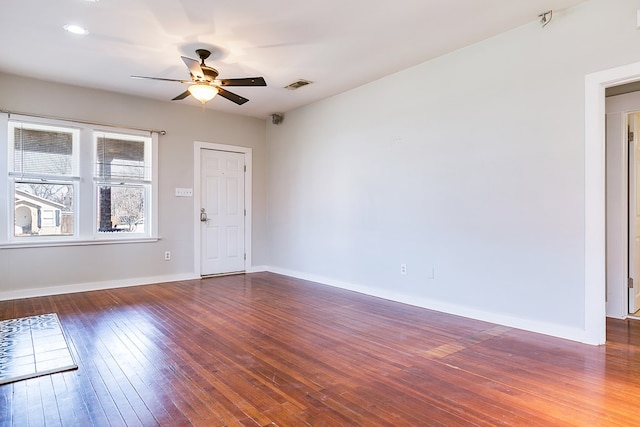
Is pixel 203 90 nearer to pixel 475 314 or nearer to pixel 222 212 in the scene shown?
pixel 222 212

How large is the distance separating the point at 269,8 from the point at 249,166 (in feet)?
12.4

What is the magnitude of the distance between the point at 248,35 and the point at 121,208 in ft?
10.9

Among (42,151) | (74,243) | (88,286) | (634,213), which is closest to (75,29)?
(42,151)

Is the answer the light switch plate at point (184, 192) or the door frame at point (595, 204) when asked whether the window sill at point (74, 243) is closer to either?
the light switch plate at point (184, 192)

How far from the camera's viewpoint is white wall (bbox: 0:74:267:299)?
471 centimetres

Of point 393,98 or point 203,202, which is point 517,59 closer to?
point 393,98

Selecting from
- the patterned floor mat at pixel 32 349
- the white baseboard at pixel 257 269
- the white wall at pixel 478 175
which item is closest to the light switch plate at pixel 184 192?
the white baseboard at pixel 257 269

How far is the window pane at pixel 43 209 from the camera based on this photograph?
186 inches

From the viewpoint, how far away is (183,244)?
597 centimetres

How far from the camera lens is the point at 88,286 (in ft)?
16.9

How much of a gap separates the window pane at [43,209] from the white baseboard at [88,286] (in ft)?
2.35

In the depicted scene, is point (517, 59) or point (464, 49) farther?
point (464, 49)

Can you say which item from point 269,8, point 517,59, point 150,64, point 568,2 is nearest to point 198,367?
point 269,8

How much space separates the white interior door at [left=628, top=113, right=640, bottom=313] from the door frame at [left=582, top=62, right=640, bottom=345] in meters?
1.29
